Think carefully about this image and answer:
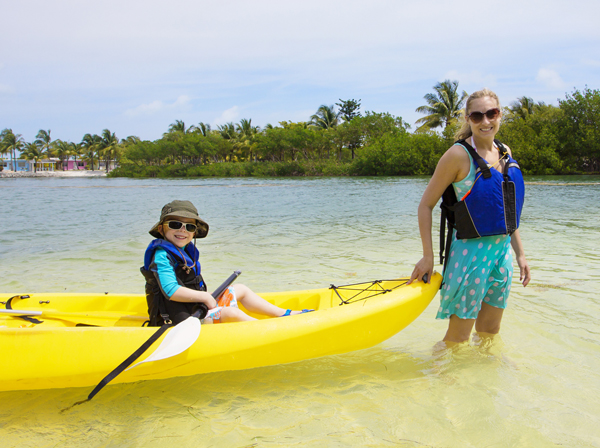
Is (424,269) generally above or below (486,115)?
below

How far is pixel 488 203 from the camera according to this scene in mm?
2186

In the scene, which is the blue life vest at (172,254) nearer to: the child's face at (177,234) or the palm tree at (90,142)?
the child's face at (177,234)

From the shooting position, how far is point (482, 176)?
2.18 meters

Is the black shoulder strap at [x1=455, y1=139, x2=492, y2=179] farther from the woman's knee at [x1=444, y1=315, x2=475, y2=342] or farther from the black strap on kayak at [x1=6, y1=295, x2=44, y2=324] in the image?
the black strap on kayak at [x1=6, y1=295, x2=44, y2=324]

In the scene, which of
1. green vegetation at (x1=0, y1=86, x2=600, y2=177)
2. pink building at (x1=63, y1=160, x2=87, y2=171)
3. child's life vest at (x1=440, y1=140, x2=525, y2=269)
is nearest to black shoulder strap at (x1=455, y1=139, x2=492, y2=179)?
child's life vest at (x1=440, y1=140, x2=525, y2=269)

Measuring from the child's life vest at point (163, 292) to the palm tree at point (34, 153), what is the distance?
93.6 m

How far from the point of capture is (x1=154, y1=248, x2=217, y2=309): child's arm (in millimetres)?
2639

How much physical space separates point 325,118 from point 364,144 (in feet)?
25.0

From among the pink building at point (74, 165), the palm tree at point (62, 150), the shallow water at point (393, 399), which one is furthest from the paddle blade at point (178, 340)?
the pink building at point (74, 165)

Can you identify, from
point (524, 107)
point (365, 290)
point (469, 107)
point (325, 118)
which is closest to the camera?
point (469, 107)

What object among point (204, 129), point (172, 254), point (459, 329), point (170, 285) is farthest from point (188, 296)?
point (204, 129)

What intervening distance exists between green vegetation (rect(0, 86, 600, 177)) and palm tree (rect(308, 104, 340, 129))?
4.9 inches

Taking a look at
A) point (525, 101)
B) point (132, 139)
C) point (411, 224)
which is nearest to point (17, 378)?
point (411, 224)

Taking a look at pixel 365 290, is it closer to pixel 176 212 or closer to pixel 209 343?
pixel 209 343
